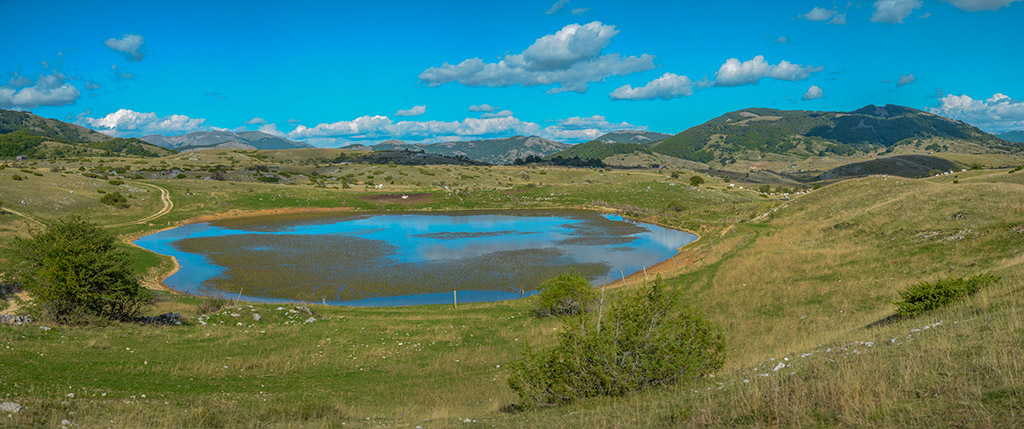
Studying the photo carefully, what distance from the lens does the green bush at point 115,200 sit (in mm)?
71938

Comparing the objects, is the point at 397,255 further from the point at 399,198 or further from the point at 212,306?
the point at 399,198

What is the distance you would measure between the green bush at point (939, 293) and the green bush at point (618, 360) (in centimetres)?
759

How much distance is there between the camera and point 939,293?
51.4 ft

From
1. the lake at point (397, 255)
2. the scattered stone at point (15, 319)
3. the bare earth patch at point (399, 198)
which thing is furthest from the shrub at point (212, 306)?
the bare earth patch at point (399, 198)

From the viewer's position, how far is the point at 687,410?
8.50m

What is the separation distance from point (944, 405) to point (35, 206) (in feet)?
283

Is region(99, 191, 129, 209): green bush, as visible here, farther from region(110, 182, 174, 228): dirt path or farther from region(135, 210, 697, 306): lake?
region(135, 210, 697, 306): lake

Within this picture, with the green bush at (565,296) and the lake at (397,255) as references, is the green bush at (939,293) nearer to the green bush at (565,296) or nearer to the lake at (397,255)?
the green bush at (565,296)

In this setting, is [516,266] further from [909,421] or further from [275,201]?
[275,201]

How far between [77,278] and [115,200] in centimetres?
6586

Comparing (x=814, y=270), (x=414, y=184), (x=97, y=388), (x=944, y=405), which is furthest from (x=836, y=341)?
(x=414, y=184)

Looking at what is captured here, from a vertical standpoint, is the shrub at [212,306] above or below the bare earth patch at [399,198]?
below

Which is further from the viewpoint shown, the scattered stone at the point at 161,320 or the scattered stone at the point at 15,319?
the scattered stone at the point at 161,320

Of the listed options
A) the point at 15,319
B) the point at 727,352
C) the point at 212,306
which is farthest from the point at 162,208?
the point at 727,352
